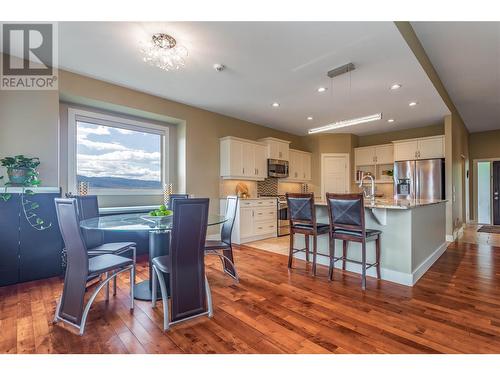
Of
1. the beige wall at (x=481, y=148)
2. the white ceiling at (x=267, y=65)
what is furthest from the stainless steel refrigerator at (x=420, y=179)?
the beige wall at (x=481, y=148)

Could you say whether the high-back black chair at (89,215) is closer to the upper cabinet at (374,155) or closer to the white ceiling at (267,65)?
the white ceiling at (267,65)

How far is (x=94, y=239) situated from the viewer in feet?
9.39

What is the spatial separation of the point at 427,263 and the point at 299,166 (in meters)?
4.18

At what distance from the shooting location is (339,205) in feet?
9.50

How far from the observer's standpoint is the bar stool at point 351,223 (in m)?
2.74

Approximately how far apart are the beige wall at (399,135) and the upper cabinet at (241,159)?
3410mm

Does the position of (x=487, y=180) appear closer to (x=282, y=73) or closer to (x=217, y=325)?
(x=282, y=73)

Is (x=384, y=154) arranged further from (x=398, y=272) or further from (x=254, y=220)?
(x=398, y=272)

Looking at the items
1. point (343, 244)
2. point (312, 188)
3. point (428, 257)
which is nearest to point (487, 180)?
point (312, 188)

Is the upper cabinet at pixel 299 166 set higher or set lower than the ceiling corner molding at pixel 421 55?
lower

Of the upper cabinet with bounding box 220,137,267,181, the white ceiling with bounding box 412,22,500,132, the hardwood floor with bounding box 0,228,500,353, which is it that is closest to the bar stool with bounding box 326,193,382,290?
the hardwood floor with bounding box 0,228,500,353

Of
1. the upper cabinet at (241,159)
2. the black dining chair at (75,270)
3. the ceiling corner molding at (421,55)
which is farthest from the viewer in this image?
the upper cabinet at (241,159)
